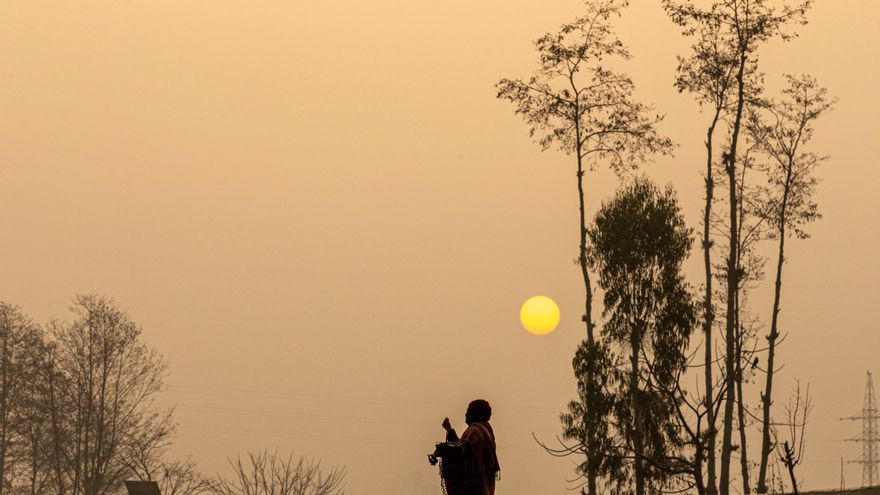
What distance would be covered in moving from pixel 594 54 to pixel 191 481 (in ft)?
97.9

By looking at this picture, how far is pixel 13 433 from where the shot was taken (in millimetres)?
67812

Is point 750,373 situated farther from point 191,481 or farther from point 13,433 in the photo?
point 13,433

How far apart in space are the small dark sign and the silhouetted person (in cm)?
3899

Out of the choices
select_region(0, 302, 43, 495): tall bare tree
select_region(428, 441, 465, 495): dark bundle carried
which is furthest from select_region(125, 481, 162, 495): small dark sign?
select_region(428, 441, 465, 495): dark bundle carried

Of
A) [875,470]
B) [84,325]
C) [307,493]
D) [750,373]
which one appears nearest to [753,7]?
[750,373]

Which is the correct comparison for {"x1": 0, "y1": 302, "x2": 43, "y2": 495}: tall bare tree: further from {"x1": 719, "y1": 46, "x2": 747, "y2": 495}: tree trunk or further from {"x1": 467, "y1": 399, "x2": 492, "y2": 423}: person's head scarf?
{"x1": 467, "y1": 399, "x2": 492, "y2": 423}: person's head scarf

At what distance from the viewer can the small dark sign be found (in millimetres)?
52875

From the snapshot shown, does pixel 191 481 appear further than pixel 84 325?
Yes

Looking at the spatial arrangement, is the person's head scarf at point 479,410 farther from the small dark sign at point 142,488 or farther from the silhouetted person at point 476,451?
the small dark sign at point 142,488

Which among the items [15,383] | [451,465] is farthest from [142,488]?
[451,465]

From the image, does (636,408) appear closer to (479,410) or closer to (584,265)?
(584,265)

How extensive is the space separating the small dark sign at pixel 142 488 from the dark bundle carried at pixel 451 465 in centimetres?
3883

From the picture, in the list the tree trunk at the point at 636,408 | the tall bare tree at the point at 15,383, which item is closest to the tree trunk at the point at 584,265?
the tree trunk at the point at 636,408

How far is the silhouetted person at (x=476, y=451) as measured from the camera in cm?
1551
